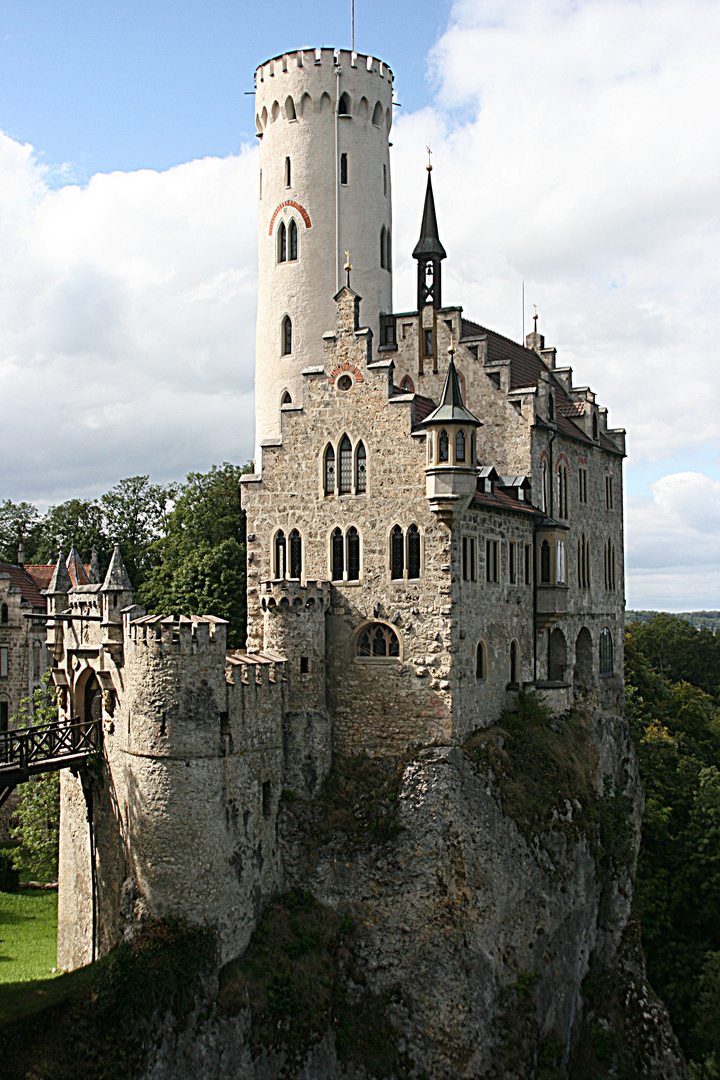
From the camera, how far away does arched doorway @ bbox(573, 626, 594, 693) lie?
50.5 metres

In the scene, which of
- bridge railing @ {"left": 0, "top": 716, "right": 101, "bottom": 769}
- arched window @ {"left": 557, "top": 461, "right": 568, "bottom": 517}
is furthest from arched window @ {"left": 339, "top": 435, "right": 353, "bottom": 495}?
arched window @ {"left": 557, "top": 461, "right": 568, "bottom": 517}

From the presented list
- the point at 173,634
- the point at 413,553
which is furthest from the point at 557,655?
the point at 173,634

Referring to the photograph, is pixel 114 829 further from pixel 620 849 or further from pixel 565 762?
pixel 620 849

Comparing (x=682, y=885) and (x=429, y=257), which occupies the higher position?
(x=429, y=257)

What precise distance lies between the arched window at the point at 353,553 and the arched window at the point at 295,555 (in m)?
2.30

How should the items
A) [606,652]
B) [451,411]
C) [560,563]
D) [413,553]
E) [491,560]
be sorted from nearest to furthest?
[451,411], [413,553], [491,560], [560,563], [606,652]

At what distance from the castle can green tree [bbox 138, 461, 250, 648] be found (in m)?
7.02

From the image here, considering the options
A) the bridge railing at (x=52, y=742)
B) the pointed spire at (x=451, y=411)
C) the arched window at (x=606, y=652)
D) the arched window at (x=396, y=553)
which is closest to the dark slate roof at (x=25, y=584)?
the bridge railing at (x=52, y=742)

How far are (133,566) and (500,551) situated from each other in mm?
33773

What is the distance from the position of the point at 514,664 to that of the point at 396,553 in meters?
8.80

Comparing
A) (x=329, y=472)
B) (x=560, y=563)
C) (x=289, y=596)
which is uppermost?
(x=329, y=472)

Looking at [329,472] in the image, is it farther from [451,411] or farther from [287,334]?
[287,334]

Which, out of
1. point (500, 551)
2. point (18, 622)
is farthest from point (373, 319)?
point (18, 622)

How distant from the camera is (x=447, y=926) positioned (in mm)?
32281
